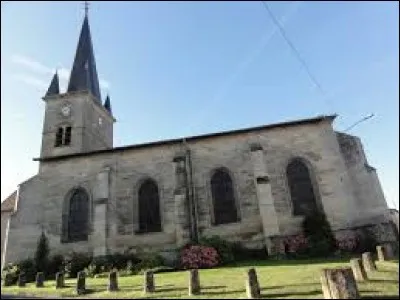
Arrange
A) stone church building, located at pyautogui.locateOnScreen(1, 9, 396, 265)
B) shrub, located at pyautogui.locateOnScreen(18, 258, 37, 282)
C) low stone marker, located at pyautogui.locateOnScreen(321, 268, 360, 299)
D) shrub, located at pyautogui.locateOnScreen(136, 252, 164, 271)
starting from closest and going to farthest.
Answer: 1. low stone marker, located at pyautogui.locateOnScreen(321, 268, 360, 299)
2. shrub, located at pyautogui.locateOnScreen(136, 252, 164, 271)
3. shrub, located at pyautogui.locateOnScreen(18, 258, 37, 282)
4. stone church building, located at pyautogui.locateOnScreen(1, 9, 396, 265)

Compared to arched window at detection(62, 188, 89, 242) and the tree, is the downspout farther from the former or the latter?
the tree

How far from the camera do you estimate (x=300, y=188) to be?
20922mm

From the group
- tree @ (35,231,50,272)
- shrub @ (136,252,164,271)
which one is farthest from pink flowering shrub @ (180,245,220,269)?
tree @ (35,231,50,272)

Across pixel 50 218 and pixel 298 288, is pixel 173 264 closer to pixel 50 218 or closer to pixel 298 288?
pixel 50 218

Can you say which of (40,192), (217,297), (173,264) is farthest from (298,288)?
(40,192)

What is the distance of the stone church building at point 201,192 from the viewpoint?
20125 millimetres

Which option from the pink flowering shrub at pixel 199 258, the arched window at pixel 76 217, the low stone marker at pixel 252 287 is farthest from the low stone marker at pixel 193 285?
the arched window at pixel 76 217

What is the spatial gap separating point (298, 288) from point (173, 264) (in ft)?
37.5

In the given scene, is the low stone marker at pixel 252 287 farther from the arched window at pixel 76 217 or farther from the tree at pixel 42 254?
the tree at pixel 42 254

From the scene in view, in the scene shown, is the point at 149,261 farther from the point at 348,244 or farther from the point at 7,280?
the point at 348,244

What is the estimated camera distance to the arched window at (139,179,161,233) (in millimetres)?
21609

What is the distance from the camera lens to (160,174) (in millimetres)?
22516

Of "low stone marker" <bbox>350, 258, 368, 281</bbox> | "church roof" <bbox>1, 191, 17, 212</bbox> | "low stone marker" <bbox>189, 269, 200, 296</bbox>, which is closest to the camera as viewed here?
"low stone marker" <bbox>350, 258, 368, 281</bbox>

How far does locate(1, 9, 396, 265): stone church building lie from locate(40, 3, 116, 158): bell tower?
504 cm
